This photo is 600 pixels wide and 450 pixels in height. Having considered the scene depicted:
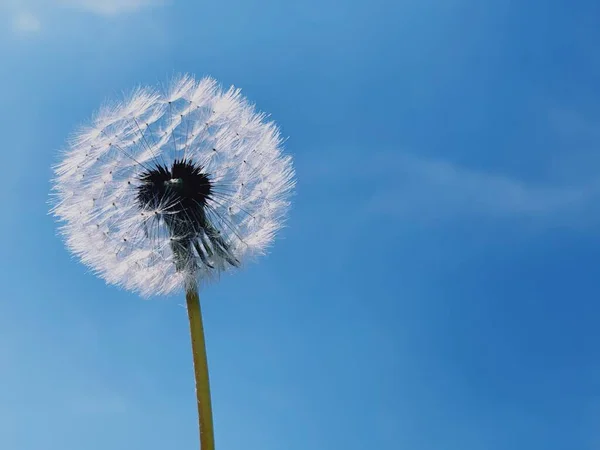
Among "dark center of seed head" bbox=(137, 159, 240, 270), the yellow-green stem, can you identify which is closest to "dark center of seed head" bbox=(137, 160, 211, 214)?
"dark center of seed head" bbox=(137, 159, 240, 270)

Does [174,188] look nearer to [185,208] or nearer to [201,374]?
[185,208]

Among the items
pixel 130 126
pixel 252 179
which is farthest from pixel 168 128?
pixel 252 179

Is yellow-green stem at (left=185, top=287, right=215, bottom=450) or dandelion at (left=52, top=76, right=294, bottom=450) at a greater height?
dandelion at (left=52, top=76, right=294, bottom=450)

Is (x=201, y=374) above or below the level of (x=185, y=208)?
below

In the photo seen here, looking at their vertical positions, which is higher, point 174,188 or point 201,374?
point 174,188

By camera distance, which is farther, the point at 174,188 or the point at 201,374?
the point at 174,188

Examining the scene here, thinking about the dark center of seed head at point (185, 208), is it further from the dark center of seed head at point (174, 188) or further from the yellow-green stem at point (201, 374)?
the yellow-green stem at point (201, 374)

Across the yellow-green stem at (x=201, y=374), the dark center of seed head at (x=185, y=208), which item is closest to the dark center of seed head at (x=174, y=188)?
the dark center of seed head at (x=185, y=208)

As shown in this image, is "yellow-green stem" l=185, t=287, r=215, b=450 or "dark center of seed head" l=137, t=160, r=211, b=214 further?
"dark center of seed head" l=137, t=160, r=211, b=214

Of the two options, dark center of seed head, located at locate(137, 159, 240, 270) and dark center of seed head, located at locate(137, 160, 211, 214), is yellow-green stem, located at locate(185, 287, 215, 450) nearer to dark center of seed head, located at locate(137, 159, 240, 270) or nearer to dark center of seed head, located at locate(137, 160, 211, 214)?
dark center of seed head, located at locate(137, 159, 240, 270)
